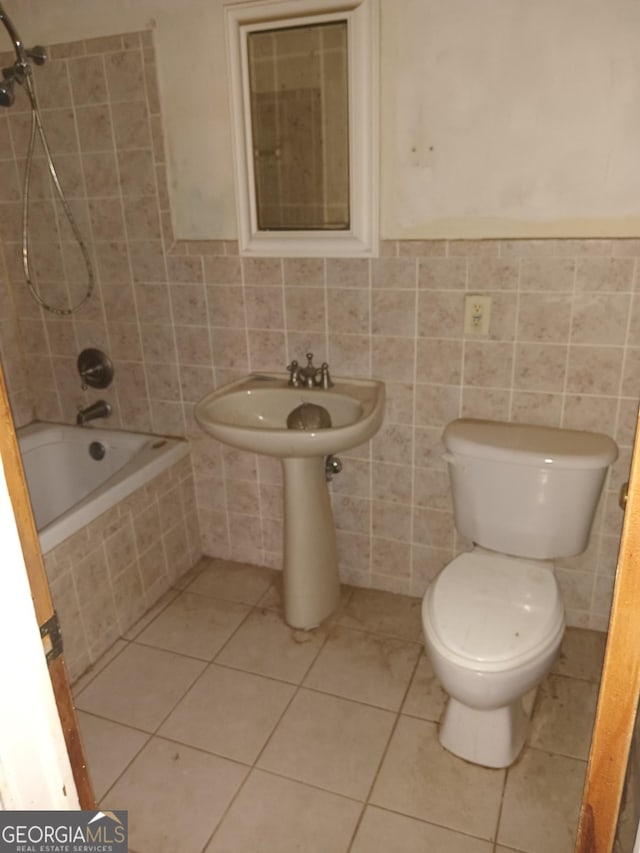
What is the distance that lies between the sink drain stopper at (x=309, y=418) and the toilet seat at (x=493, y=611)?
1.88 feet

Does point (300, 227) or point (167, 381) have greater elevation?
point (300, 227)

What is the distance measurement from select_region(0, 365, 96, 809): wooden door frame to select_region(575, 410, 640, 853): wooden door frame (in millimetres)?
649

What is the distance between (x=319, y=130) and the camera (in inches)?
76.7

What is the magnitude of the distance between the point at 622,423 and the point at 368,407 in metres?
0.74

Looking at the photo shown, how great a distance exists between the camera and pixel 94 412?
253 cm

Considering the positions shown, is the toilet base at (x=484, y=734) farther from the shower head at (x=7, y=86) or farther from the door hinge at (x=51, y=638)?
the shower head at (x=7, y=86)

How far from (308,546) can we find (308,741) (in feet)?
1.94

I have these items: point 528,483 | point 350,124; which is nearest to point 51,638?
point 528,483

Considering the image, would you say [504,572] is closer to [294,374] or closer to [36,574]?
[294,374]

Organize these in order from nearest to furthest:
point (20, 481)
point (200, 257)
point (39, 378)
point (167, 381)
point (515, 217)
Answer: point (20, 481), point (515, 217), point (200, 257), point (167, 381), point (39, 378)

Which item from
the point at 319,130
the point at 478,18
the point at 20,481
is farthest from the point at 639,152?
the point at 20,481

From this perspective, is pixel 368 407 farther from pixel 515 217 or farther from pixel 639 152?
pixel 639 152

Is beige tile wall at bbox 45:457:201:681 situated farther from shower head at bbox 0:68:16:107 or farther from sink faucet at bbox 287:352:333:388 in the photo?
shower head at bbox 0:68:16:107

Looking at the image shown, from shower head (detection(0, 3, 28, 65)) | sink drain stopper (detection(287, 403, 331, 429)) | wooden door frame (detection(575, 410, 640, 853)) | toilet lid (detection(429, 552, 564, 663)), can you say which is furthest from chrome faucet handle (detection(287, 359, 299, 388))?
wooden door frame (detection(575, 410, 640, 853))
